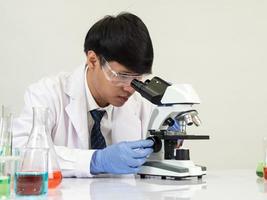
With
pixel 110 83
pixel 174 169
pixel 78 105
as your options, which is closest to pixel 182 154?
pixel 174 169

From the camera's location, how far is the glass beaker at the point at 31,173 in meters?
1.04

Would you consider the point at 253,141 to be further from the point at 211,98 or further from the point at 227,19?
the point at 227,19

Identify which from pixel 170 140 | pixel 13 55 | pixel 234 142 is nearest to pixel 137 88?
pixel 170 140

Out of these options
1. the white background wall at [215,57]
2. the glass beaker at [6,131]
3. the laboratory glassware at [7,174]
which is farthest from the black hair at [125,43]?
the white background wall at [215,57]

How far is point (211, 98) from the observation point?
2.83 m

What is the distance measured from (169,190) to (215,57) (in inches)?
70.7

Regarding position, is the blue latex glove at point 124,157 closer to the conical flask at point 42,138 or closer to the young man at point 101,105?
the young man at point 101,105

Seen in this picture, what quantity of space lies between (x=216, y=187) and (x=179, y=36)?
1.75 metres

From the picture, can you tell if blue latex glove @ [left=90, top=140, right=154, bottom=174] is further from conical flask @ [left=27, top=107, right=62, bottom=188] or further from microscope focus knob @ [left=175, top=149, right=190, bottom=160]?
conical flask @ [left=27, top=107, right=62, bottom=188]

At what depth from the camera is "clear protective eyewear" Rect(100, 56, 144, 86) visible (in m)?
1.71

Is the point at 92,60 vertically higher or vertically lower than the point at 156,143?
higher

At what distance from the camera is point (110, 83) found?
6.01ft

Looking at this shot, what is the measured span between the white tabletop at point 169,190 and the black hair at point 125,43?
512mm

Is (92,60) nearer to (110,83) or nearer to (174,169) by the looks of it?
(110,83)
